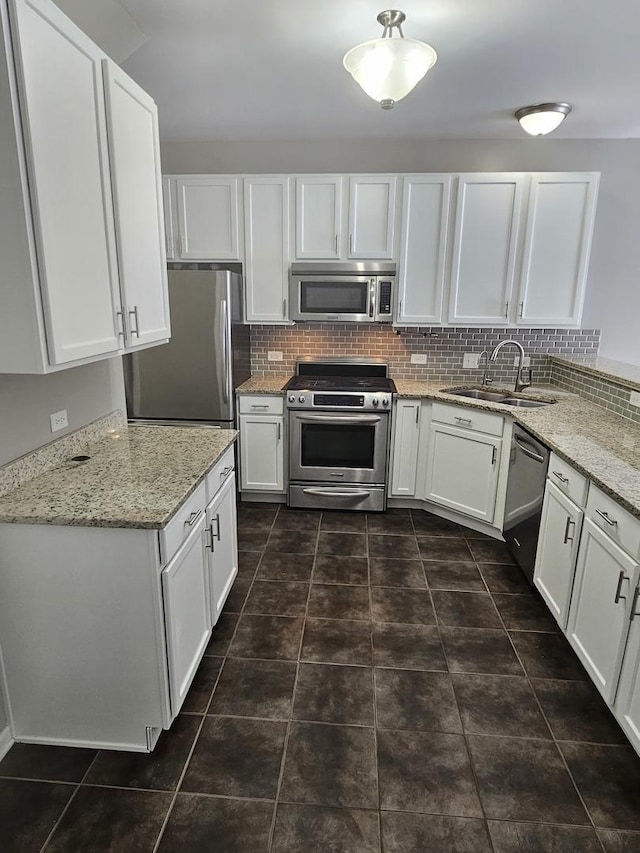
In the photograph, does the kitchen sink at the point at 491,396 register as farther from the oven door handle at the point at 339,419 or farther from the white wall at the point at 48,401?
the white wall at the point at 48,401

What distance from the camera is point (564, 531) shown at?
224 cm

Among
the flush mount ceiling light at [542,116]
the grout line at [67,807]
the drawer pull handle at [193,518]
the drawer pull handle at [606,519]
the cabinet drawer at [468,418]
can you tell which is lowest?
the grout line at [67,807]

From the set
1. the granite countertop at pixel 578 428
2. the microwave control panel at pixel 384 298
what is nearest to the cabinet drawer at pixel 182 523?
the granite countertop at pixel 578 428

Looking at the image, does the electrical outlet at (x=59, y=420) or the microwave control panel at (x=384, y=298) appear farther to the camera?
the microwave control panel at (x=384, y=298)

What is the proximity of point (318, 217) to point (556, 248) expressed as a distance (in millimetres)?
1646

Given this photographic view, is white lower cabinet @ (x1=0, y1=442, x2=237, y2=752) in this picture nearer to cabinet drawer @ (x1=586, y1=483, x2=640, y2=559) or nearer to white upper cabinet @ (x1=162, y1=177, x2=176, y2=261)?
cabinet drawer @ (x1=586, y1=483, x2=640, y2=559)

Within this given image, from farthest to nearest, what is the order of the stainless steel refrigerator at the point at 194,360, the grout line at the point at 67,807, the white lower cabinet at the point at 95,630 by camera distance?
the stainless steel refrigerator at the point at 194,360, the white lower cabinet at the point at 95,630, the grout line at the point at 67,807

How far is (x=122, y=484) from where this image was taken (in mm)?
1775

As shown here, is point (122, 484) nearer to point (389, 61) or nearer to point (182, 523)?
point (182, 523)

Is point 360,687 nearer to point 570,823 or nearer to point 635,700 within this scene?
point 570,823

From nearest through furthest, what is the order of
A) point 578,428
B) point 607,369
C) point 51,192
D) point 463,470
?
point 51,192 < point 578,428 < point 607,369 < point 463,470

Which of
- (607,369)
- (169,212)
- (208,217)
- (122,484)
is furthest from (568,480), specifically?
(169,212)

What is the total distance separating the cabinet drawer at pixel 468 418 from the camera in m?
3.12

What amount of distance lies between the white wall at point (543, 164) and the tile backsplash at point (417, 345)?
0.27 meters
